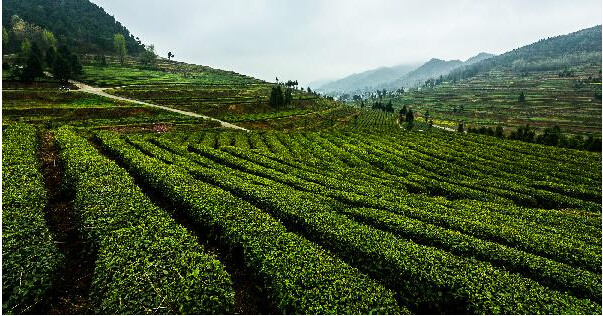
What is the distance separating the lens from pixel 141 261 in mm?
16422

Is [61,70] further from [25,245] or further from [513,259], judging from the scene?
[513,259]

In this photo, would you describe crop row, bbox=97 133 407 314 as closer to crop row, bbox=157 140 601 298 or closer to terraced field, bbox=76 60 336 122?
crop row, bbox=157 140 601 298

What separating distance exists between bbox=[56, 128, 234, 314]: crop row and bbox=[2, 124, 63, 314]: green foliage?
6.89 feet

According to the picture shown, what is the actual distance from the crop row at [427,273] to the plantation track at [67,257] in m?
13.0

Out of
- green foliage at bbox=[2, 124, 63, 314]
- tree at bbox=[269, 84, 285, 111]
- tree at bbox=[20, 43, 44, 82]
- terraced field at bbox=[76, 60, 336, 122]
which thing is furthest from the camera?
tree at bbox=[269, 84, 285, 111]

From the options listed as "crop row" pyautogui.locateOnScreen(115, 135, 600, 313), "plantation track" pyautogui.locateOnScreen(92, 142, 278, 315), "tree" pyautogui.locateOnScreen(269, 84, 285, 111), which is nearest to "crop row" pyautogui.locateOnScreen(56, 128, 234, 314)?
"plantation track" pyautogui.locateOnScreen(92, 142, 278, 315)

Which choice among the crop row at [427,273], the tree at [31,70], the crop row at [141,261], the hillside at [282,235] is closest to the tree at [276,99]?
the hillside at [282,235]

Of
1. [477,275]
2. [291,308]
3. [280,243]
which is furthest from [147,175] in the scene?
[477,275]

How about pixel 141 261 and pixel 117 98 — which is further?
pixel 117 98

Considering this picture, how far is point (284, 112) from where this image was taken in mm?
112188

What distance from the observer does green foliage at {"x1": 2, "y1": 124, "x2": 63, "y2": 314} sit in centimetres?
1451

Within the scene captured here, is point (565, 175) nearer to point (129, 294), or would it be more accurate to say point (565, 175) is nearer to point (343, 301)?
point (343, 301)

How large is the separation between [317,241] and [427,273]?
24.4 ft

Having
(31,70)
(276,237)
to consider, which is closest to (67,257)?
(276,237)
